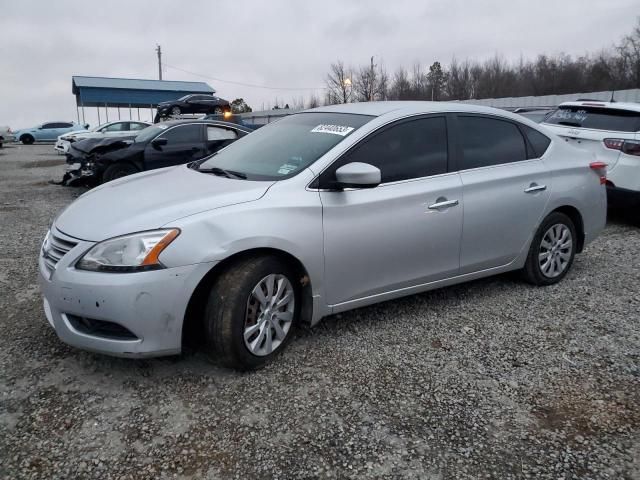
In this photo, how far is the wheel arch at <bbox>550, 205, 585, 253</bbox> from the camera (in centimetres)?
470

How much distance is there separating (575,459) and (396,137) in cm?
229

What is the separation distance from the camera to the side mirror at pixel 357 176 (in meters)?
3.29

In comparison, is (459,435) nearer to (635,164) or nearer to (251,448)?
(251,448)

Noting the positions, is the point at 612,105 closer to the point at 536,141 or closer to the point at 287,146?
the point at 536,141

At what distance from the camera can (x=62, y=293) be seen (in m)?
2.94

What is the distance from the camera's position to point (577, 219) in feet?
15.8

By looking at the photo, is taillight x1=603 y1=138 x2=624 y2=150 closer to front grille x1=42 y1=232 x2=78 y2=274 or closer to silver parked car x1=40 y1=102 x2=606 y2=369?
silver parked car x1=40 y1=102 x2=606 y2=369

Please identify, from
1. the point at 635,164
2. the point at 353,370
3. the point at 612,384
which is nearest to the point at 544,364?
the point at 612,384

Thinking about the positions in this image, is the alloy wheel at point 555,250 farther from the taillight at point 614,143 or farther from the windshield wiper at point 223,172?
the windshield wiper at point 223,172

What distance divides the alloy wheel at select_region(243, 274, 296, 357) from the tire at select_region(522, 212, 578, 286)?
2.37 m

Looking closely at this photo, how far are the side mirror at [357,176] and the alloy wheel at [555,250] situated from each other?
2.03m

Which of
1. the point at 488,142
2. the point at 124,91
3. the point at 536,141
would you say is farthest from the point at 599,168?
the point at 124,91

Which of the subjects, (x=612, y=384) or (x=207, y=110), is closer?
(x=612, y=384)

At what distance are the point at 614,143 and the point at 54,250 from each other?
20.9ft
